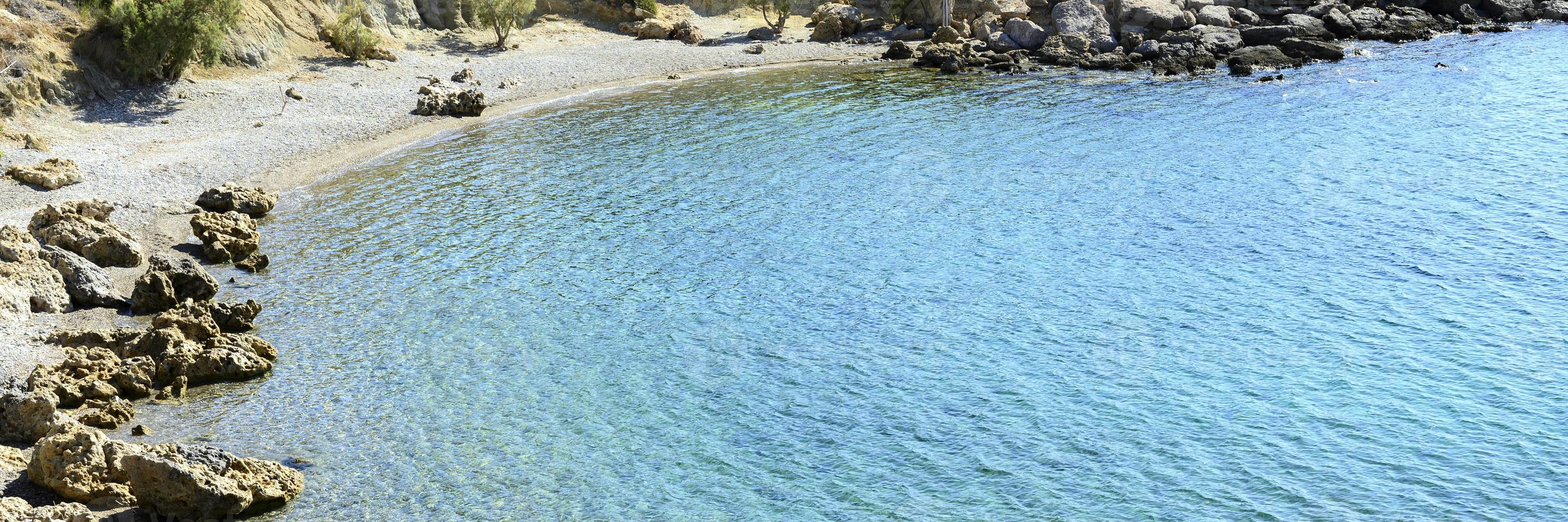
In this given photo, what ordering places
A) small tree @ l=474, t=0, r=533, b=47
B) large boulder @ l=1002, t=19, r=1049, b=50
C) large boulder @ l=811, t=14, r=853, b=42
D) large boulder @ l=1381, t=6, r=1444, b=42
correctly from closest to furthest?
small tree @ l=474, t=0, r=533, b=47
large boulder @ l=1381, t=6, r=1444, b=42
large boulder @ l=1002, t=19, r=1049, b=50
large boulder @ l=811, t=14, r=853, b=42

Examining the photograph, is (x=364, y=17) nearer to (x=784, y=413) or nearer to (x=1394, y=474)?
(x=784, y=413)

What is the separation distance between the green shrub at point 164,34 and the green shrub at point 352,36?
7465 mm

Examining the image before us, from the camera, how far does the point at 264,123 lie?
37312 mm

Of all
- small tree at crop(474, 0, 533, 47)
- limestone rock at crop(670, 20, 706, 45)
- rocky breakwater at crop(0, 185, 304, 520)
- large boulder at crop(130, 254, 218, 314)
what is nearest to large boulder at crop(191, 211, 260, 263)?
rocky breakwater at crop(0, 185, 304, 520)

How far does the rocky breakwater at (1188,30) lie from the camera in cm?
5256

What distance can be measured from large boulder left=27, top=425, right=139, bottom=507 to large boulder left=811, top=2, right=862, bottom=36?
51.1m

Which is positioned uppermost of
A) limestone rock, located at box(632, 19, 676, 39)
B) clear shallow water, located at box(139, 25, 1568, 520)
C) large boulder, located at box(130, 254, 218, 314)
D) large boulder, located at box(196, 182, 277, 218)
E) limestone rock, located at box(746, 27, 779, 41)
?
limestone rock, located at box(632, 19, 676, 39)

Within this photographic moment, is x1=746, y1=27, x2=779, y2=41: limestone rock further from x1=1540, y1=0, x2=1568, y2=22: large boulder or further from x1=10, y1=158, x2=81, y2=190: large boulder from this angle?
x1=1540, y1=0, x2=1568, y2=22: large boulder

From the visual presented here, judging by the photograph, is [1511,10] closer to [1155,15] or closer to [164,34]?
[1155,15]

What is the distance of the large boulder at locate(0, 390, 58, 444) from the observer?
1573cm

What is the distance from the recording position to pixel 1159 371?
741 inches

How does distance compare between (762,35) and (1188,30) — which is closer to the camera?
(1188,30)

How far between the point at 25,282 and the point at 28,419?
639cm

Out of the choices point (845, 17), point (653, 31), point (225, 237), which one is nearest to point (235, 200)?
point (225, 237)
